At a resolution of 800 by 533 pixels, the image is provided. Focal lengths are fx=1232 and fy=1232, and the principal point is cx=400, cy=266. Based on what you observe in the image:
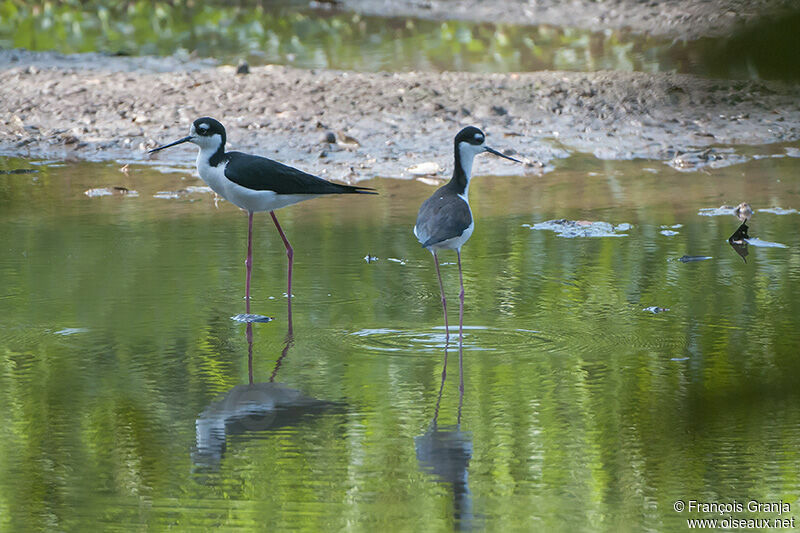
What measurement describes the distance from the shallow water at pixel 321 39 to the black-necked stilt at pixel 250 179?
26.1 ft

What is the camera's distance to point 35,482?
160 inches

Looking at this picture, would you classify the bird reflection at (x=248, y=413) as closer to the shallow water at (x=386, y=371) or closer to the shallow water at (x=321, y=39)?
the shallow water at (x=386, y=371)

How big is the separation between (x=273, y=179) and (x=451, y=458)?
2889mm

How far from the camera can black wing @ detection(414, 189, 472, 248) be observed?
236 inches

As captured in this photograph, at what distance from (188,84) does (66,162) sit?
2.50 m

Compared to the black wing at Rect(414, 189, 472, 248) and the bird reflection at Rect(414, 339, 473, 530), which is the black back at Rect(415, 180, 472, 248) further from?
the bird reflection at Rect(414, 339, 473, 530)

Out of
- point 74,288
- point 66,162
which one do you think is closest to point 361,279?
point 74,288

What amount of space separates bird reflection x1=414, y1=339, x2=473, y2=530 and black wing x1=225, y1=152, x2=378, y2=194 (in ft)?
7.59

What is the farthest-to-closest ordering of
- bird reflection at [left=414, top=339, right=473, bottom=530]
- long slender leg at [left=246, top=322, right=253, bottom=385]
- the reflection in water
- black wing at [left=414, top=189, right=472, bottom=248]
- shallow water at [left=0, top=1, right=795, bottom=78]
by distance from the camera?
1. shallow water at [left=0, top=1, right=795, bottom=78]
2. the reflection in water
3. black wing at [left=414, top=189, right=472, bottom=248]
4. long slender leg at [left=246, top=322, right=253, bottom=385]
5. bird reflection at [left=414, top=339, right=473, bottom=530]

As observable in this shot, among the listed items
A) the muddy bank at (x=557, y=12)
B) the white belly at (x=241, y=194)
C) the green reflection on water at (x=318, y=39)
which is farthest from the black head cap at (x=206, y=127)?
the muddy bank at (x=557, y=12)

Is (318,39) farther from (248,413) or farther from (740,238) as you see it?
(248,413)

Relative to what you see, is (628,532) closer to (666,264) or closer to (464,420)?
(464,420)

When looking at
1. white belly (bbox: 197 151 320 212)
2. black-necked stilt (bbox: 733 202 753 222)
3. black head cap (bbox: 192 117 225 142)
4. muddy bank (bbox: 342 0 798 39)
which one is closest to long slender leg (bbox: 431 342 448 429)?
white belly (bbox: 197 151 320 212)

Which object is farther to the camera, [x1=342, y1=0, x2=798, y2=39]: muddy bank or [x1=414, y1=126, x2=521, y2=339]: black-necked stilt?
[x1=342, y1=0, x2=798, y2=39]: muddy bank
